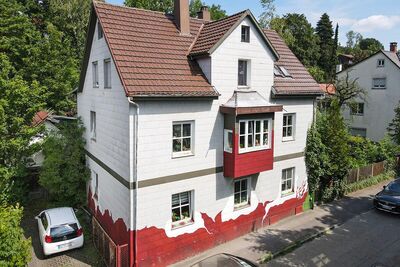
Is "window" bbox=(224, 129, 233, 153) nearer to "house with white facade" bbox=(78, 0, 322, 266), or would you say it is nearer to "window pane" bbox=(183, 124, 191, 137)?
"house with white facade" bbox=(78, 0, 322, 266)

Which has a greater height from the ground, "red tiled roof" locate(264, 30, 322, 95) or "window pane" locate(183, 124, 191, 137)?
"red tiled roof" locate(264, 30, 322, 95)

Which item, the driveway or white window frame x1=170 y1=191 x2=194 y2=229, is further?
the driveway

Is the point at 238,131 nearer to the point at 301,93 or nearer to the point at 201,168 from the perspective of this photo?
the point at 201,168

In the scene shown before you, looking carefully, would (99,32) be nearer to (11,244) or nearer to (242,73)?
(242,73)

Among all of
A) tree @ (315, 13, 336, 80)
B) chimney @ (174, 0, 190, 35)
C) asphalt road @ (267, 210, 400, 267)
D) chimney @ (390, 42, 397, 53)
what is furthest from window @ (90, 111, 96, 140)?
tree @ (315, 13, 336, 80)

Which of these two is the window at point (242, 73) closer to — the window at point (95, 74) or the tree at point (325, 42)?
the window at point (95, 74)

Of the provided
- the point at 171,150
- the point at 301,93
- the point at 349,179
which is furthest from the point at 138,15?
the point at 349,179

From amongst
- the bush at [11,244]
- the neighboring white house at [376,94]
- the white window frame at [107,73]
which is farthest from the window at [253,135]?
the neighboring white house at [376,94]
